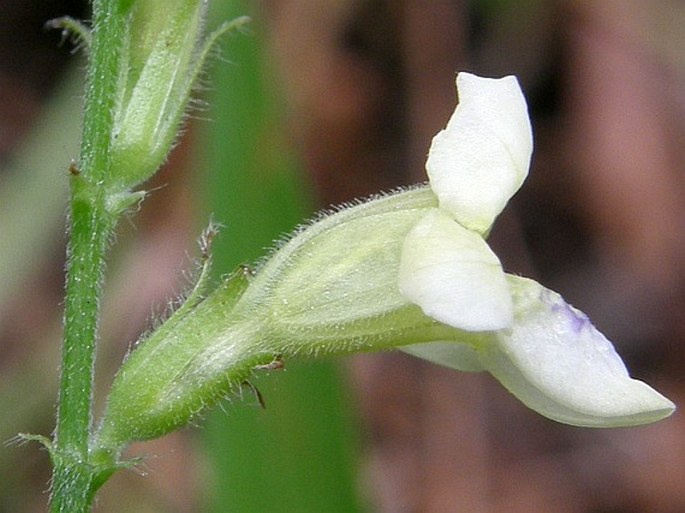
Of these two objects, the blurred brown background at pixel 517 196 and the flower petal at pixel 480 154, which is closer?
the flower petal at pixel 480 154

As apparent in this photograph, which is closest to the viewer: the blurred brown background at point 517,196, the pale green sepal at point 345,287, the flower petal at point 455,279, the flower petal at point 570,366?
the flower petal at point 455,279

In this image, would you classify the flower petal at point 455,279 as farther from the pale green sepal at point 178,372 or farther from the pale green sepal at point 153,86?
the pale green sepal at point 153,86

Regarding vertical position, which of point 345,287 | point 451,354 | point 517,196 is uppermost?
point 345,287

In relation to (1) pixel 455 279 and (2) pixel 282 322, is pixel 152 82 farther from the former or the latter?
(1) pixel 455 279

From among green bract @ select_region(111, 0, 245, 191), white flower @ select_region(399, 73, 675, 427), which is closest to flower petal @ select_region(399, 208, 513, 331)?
white flower @ select_region(399, 73, 675, 427)

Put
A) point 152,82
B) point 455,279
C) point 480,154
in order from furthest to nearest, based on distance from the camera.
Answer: point 152,82 → point 480,154 → point 455,279

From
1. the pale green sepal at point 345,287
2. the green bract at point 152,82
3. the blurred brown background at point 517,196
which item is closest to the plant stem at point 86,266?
the green bract at point 152,82

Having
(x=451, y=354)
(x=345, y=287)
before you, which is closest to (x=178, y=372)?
(x=345, y=287)

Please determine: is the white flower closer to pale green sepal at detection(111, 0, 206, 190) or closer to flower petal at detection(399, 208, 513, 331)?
flower petal at detection(399, 208, 513, 331)
